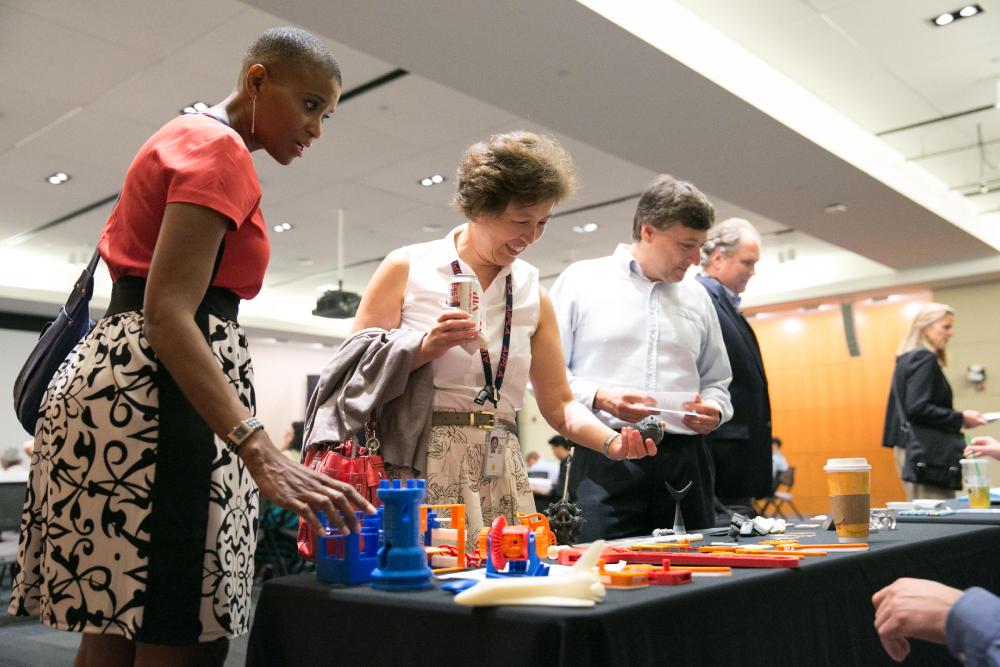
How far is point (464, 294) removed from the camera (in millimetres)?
1440

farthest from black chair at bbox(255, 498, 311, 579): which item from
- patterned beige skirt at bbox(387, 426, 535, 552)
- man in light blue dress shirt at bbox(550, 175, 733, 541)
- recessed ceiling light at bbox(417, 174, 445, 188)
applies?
patterned beige skirt at bbox(387, 426, 535, 552)

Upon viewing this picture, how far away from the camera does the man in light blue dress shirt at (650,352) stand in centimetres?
217

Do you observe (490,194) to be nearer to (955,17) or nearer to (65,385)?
(65,385)

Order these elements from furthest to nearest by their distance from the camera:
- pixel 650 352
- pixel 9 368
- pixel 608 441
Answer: pixel 9 368 < pixel 650 352 < pixel 608 441

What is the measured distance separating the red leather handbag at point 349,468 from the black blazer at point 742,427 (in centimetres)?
143

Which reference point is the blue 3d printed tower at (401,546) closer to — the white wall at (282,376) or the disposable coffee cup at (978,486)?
the disposable coffee cup at (978,486)

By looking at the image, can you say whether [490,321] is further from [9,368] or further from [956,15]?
[9,368]

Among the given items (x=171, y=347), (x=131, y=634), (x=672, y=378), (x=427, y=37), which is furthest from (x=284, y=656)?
(x=427, y=37)

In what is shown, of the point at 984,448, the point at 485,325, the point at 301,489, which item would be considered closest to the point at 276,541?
the point at 984,448

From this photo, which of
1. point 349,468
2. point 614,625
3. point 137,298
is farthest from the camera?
point 349,468

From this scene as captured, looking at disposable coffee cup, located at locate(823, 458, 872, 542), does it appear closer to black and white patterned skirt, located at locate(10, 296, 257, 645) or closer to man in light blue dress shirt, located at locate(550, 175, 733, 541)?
man in light blue dress shirt, located at locate(550, 175, 733, 541)

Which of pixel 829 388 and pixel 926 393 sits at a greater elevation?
pixel 829 388

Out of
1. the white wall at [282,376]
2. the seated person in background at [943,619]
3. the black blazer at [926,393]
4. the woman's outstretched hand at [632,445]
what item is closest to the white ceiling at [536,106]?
the black blazer at [926,393]

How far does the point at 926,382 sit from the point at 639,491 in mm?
3169
